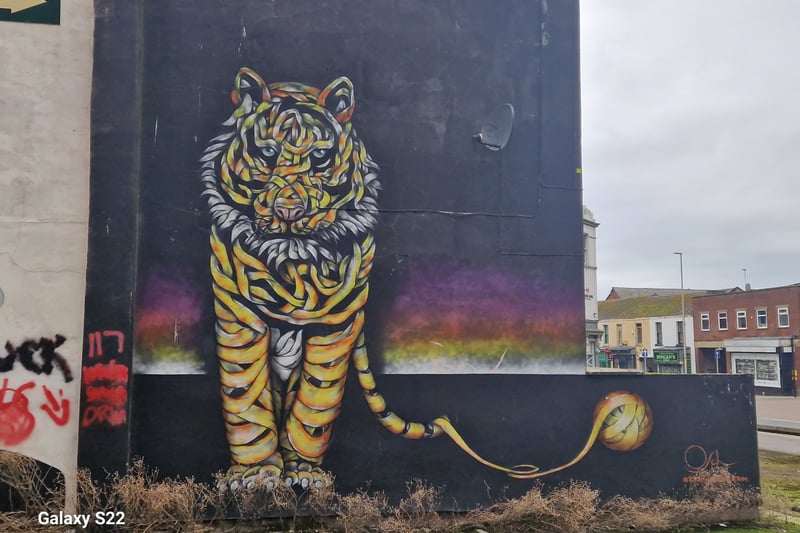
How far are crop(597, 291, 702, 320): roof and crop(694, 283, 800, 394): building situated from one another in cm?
417

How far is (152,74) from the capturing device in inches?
332

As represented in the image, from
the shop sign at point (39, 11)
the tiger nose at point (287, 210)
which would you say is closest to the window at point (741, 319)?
the tiger nose at point (287, 210)

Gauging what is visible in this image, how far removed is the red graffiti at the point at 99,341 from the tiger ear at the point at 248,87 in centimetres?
340

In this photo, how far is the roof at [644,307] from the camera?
173 feet

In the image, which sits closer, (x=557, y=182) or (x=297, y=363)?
(x=297, y=363)

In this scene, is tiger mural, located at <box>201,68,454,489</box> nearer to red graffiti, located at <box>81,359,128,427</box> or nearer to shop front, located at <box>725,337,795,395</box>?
red graffiti, located at <box>81,359,128,427</box>

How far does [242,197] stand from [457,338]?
3465mm

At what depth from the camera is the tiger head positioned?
8.38m

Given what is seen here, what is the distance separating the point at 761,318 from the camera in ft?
137

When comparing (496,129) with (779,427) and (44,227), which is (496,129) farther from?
(779,427)

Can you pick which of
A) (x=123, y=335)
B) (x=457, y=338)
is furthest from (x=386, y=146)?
(x=123, y=335)

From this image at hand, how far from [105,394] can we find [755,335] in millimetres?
43590

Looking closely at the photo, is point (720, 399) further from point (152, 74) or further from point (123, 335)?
point (152, 74)
